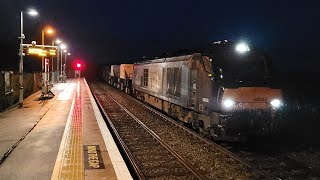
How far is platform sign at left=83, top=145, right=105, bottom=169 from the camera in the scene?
985 centimetres

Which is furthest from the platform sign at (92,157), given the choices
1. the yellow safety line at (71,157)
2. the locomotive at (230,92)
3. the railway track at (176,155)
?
the locomotive at (230,92)

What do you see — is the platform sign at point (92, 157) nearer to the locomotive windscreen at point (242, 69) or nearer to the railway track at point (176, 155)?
the railway track at point (176, 155)

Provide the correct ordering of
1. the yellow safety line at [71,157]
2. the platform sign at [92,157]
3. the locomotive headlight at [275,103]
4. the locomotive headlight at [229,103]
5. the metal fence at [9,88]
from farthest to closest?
the metal fence at [9,88]
the locomotive headlight at [275,103]
the locomotive headlight at [229,103]
the platform sign at [92,157]
the yellow safety line at [71,157]

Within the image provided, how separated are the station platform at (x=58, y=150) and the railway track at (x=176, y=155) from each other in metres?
0.75

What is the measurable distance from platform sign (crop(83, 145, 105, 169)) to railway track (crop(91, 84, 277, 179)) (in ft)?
3.01

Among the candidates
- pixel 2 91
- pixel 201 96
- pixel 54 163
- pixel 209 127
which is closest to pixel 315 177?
pixel 209 127

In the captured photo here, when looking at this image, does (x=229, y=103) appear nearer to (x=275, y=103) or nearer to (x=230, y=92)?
(x=230, y=92)

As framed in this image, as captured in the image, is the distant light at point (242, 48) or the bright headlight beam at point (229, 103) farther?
the distant light at point (242, 48)

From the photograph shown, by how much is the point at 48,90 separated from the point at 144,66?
9.54m

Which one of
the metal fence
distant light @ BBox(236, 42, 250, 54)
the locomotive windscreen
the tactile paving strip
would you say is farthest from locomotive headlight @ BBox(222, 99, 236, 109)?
the metal fence

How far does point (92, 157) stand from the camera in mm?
10805

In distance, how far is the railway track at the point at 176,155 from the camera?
32.6 feet

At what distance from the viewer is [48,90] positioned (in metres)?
32.7

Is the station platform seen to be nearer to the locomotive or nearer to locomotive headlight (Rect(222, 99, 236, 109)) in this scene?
the locomotive
